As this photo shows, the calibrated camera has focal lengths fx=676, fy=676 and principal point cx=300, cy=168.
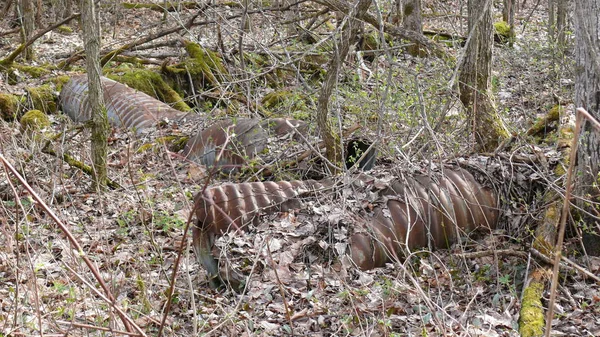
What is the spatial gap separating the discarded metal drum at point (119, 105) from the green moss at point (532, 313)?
17.2 feet

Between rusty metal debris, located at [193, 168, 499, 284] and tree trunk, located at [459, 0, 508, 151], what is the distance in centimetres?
102

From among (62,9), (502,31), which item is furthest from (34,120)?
(502,31)

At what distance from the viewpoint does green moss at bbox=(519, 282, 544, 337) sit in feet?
12.9

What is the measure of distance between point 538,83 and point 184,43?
17.3 ft

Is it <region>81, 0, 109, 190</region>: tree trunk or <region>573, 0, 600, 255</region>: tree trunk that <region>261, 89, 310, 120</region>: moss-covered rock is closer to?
<region>81, 0, 109, 190</region>: tree trunk

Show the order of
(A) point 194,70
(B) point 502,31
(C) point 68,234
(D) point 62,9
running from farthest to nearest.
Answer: (D) point 62,9, (B) point 502,31, (A) point 194,70, (C) point 68,234

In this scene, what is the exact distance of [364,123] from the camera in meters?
6.33

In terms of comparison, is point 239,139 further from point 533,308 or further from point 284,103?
point 533,308

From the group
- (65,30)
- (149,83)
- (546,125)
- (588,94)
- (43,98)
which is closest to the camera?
Result: (588,94)

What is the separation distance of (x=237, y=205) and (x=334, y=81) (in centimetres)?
151

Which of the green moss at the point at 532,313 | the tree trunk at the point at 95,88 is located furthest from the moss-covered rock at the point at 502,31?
the green moss at the point at 532,313

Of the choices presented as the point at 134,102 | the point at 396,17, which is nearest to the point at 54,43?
the point at 134,102

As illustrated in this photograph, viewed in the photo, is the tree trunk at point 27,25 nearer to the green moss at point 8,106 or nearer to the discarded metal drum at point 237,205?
the green moss at point 8,106

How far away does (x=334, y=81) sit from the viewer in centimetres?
597
